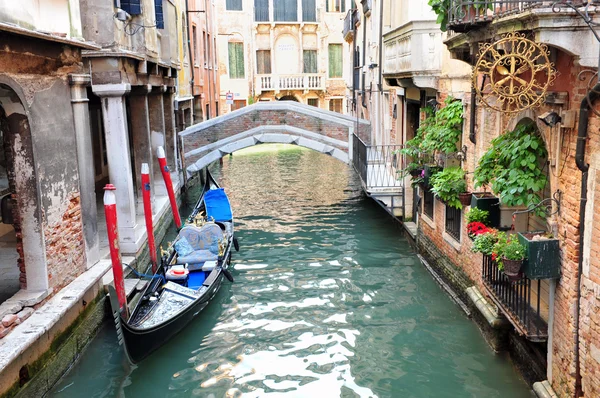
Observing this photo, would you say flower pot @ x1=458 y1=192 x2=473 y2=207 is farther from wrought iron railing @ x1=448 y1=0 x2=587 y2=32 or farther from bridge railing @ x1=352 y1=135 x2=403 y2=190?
bridge railing @ x1=352 y1=135 x2=403 y2=190

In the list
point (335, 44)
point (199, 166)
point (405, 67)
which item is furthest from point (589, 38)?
point (335, 44)

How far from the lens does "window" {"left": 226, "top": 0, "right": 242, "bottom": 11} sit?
2670 centimetres

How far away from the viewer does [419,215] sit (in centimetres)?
963

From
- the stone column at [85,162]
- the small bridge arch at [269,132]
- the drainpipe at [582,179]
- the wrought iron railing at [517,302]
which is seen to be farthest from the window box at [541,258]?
the small bridge arch at [269,132]

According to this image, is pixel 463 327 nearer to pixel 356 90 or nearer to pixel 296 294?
pixel 296 294

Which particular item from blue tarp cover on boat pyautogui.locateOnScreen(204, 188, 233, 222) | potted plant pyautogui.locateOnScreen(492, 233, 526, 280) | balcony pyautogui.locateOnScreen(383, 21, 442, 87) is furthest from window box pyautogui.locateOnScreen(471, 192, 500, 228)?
blue tarp cover on boat pyautogui.locateOnScreen(204, 188, 233, 222)

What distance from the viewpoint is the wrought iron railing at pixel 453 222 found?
7.67 metres

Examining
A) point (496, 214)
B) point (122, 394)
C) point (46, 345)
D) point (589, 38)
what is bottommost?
point (122, 394)

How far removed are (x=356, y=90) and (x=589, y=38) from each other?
1508 cm

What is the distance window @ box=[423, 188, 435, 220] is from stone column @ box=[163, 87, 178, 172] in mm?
6333

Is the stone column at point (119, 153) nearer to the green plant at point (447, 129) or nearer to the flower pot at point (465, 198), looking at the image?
the green plant at point (447, 129)

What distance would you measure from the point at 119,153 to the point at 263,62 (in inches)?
788

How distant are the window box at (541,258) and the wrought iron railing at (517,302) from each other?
12cm

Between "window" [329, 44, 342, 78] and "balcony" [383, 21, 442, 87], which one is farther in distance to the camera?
"window" [329, 44, 342, 78]
